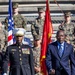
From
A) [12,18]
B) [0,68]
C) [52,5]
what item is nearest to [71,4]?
[52,5]

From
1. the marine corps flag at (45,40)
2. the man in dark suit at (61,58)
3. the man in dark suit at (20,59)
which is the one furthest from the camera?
the marine corps flag at (45,40)

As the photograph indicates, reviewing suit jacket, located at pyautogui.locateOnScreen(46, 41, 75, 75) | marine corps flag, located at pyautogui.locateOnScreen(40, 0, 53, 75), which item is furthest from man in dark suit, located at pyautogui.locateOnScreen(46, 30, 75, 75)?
marine corps flag, located at pyautogui.locateOnScreen(40, 0, 53, 75)

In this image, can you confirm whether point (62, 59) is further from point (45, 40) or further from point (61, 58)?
point (45, 40)

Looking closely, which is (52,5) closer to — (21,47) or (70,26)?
(70,26)

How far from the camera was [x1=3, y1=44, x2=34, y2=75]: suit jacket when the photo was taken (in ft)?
34.0

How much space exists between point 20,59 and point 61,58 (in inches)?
35.4

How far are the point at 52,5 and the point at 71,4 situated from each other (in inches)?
28.8

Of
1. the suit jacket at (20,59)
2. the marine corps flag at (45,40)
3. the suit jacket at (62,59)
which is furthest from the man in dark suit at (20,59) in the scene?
the marine corps flag at (45,40)

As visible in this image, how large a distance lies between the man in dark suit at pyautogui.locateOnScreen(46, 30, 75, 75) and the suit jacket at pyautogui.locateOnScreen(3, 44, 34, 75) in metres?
0.55

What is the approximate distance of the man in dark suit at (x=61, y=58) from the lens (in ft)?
32.8

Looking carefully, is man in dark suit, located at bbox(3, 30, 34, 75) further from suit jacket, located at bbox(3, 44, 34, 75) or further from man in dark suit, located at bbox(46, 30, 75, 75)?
man in dark suit, located at bbox(46, 30, 75, 75)

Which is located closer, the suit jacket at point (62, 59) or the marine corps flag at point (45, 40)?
the suit jacket at point (62, 59)

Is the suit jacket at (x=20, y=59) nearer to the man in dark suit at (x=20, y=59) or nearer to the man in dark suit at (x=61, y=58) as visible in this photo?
the man in dark suit at (x=20, y=59)

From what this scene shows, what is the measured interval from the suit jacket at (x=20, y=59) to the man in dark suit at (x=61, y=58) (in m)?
0.55
